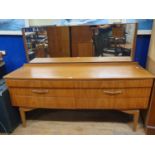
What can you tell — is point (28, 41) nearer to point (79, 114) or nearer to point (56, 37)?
point (56, 37)

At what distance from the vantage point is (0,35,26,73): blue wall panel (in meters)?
1.90

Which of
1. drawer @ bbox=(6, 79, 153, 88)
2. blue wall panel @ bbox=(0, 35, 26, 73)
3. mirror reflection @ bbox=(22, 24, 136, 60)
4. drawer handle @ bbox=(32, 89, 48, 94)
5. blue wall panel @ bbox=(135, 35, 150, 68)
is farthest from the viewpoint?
blue wall panel @ bbox=(0, 35, 26, 73)

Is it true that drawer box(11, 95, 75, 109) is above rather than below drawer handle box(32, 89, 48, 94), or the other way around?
below

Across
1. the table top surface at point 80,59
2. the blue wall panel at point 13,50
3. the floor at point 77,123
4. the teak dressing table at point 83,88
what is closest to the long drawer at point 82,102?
the teak dressing table at point 83,88

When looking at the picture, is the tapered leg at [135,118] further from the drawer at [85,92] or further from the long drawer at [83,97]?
the drawer at [85,92]

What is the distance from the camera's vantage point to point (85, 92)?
1469mm

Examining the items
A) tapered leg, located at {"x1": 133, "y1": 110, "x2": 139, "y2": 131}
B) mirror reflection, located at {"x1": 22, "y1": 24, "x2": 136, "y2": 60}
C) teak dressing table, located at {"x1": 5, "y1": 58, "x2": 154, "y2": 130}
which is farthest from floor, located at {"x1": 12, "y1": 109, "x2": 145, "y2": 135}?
mirror reflection, located at {"x1": 22, "y1": 24, "x2": 136, "y2": 60}

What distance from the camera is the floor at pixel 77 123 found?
165cm

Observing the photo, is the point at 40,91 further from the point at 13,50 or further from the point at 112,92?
the point at 13,50

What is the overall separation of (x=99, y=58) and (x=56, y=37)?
0.51 metres

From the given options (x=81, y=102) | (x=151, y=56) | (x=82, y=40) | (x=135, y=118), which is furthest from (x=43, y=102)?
(x=151, y=56)

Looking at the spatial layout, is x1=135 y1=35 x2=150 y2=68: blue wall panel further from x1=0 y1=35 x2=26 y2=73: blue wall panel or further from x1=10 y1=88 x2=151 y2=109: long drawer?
x1=0 y1=35 x2=26 y2=73: blue wall panel

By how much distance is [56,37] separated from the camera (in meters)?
1.69
